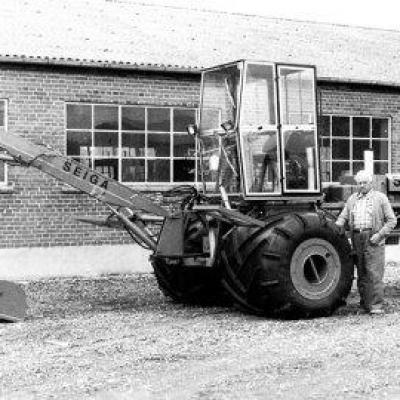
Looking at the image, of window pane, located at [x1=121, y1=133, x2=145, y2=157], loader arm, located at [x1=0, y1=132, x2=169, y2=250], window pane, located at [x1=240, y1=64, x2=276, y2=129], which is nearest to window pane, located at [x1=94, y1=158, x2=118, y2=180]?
window pane, located at [x1=121, y1=133, x2=145, y2=157]

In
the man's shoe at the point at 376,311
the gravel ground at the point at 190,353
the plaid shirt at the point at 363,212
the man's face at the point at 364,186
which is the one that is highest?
the man's face at the point at 364,186

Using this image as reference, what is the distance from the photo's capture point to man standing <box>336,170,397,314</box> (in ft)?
35.7

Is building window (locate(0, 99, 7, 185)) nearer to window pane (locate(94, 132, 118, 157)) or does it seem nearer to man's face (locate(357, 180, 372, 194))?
window pane (locate(94, 132, 118, 157))

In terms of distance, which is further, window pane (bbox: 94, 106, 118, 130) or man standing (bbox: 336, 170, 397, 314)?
window pane (bbox: 94, 106, 118, 130)

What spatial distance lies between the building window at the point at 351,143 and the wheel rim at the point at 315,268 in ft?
22.0

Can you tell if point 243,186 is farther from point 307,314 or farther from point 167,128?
point 167,128

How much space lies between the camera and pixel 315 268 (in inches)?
420

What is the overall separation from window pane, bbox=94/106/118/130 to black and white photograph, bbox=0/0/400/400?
0.08ft

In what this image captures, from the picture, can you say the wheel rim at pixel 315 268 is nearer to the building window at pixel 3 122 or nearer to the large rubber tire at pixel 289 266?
the large rubber tire at pixel 289 266

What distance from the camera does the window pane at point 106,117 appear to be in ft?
51.5

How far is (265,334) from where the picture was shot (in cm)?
953

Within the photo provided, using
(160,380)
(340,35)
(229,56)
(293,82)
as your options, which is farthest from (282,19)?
(160,380)

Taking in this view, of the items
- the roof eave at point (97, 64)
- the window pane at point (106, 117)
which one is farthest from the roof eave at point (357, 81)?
the window pane at point (106, 117)

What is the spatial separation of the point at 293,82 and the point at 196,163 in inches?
206
